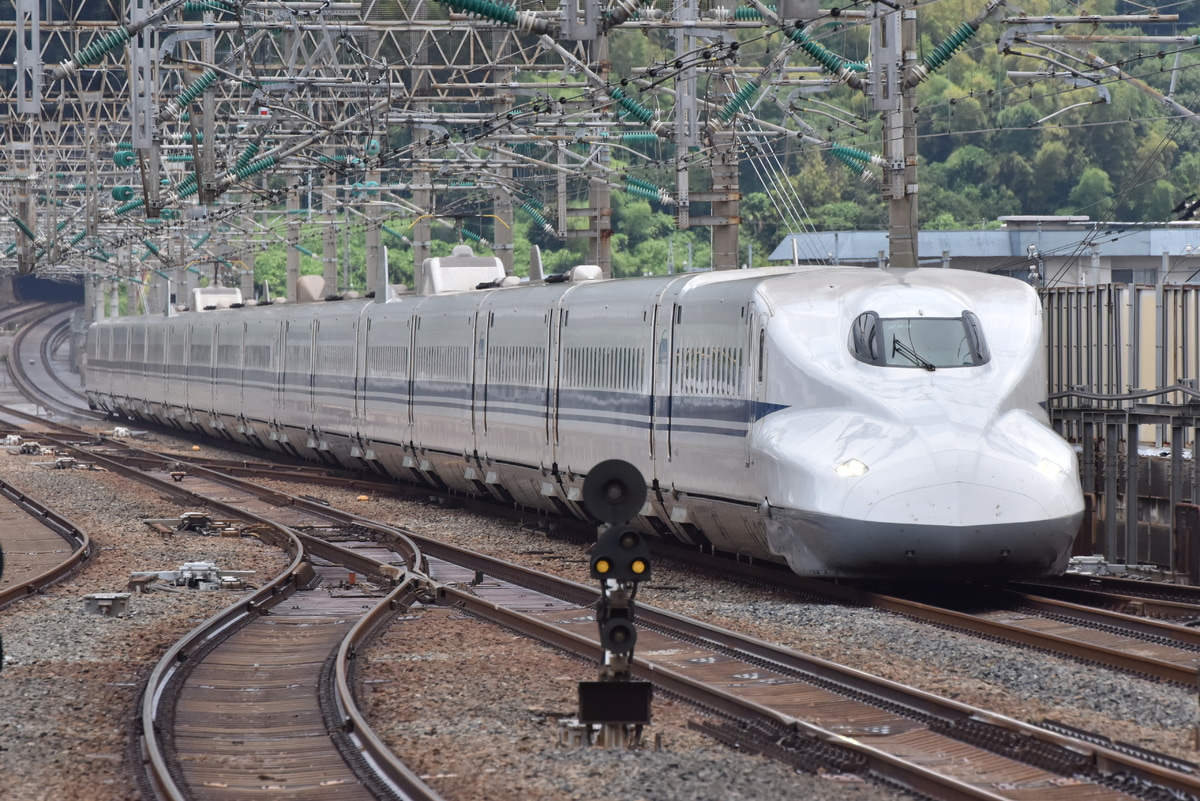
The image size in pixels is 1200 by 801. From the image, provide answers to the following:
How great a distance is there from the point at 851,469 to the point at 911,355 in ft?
4.80

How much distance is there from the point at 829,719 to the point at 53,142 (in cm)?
3534

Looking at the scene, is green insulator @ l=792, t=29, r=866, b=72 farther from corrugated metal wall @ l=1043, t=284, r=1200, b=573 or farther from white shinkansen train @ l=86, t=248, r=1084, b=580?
corrugated metal wall @ l=1043, t=284, r=1200, b=573

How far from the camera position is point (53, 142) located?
42.0 meters

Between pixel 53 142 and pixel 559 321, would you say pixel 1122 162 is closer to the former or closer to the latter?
pixel 53 142

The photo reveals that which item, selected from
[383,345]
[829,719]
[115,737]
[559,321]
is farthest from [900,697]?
[383,345]

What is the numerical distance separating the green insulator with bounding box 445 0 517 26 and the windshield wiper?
5.48 m

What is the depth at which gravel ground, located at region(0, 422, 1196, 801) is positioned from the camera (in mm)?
9320

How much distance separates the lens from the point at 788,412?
16.0 metres

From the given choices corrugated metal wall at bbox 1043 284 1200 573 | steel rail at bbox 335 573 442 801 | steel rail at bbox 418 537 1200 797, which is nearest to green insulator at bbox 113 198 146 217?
corrugated metal wall at bbox 1043 284 1200 573

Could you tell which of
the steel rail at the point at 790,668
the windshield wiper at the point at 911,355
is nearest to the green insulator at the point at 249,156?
the steel rail at the point at 790,668

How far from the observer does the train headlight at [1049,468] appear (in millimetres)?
15125

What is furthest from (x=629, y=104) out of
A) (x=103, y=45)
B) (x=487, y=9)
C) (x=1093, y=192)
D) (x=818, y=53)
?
(x=1093, y=192)

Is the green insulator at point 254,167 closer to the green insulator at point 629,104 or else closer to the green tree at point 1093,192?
the green insulator at point 629,104

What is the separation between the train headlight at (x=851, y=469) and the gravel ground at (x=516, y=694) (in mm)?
1196
